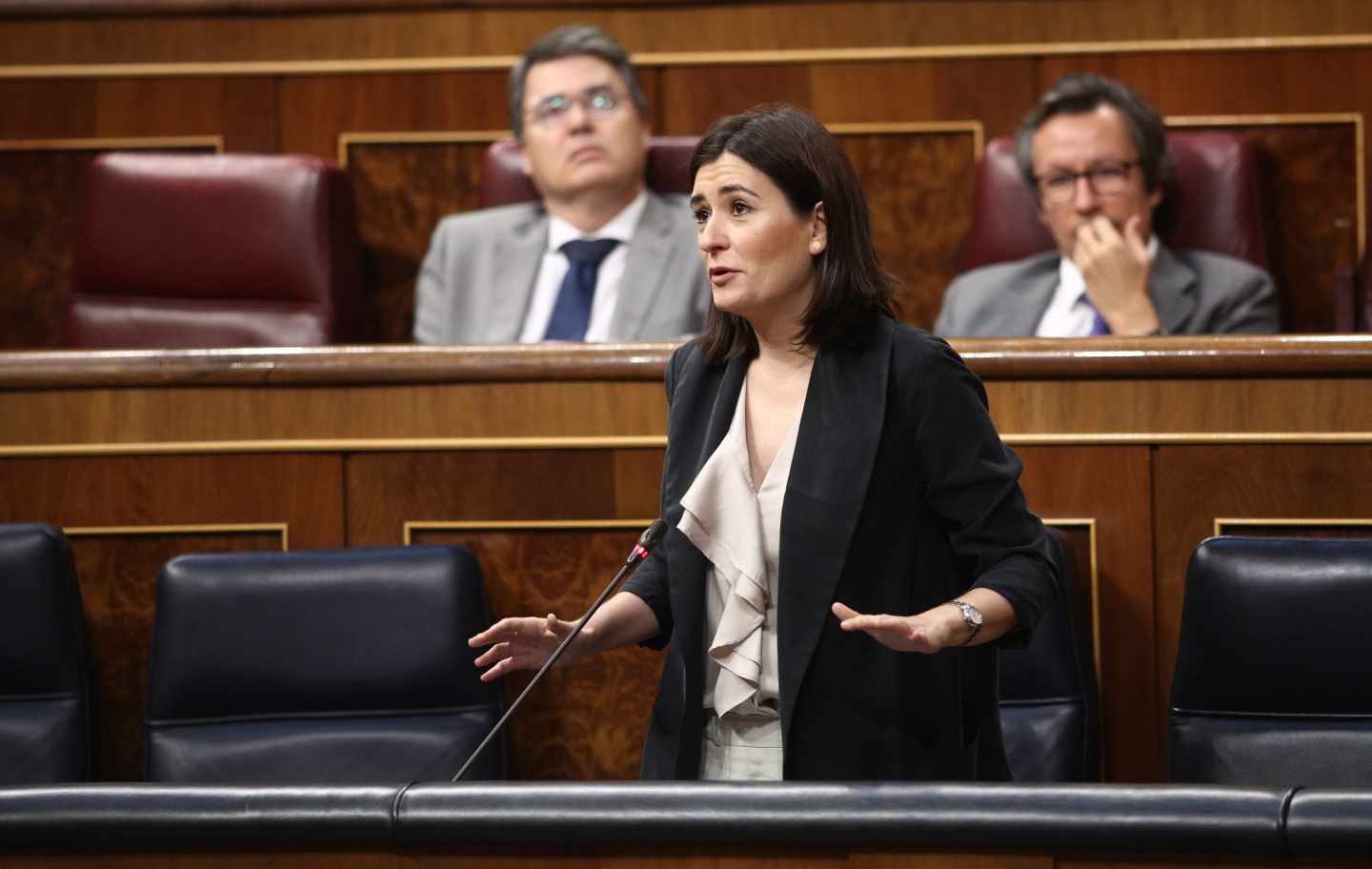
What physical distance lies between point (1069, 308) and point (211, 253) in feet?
2.25

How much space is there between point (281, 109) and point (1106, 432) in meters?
0.85

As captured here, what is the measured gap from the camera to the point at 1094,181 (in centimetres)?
130

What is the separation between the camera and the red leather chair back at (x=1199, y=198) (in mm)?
1335

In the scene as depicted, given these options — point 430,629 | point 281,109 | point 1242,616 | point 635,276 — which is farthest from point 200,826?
point 281,109

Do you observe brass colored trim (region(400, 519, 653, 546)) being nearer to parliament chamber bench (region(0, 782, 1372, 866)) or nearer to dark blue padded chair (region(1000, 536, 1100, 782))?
dark blue padded chair (region(1000, 536, 1100, 782))

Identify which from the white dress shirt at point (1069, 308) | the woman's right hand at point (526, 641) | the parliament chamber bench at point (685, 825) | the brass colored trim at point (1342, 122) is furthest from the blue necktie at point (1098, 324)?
the parliament chamber bench at point (685, 825)

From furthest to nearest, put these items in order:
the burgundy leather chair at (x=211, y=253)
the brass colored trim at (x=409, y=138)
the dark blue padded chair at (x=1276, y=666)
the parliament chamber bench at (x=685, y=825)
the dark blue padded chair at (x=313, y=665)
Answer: the brass colored trim at (x=409, y=138), the burgundy leather chair at (x=211, y=253), the dark blue padded chair at (x=313, y=665), the dark blue padded chair at (x=1276, y=666), the parliament chamber bench at (x=685, y=825)

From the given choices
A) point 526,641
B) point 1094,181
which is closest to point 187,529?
point 526,641

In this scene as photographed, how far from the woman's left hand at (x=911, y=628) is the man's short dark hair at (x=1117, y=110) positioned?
766mm

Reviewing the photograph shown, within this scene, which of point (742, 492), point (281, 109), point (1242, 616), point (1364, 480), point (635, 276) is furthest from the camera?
point (281, 109)

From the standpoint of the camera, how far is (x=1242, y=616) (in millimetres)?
805

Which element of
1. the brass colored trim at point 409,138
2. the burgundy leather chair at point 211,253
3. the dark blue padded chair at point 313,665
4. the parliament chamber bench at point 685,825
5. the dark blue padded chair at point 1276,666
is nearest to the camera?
the parliament chamber bench at point 685,825

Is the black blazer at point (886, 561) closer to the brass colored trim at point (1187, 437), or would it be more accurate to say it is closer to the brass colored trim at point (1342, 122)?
the brass colored trim at point (1187, 437)

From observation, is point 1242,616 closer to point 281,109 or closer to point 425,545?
point 425,545
